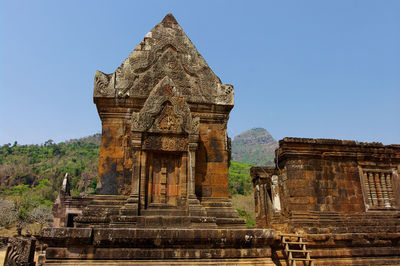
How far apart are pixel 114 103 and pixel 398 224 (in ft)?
31.1

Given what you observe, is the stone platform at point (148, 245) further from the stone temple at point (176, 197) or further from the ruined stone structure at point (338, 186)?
the ruined stone structure at point (338, 186)

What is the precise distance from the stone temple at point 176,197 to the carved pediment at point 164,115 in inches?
0.9

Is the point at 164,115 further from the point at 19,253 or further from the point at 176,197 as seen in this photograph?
the point at 19,253

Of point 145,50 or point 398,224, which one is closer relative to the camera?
point 145,50

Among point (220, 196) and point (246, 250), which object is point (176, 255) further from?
point (220, 196)

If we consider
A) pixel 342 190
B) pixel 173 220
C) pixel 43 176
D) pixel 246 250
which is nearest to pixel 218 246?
pixel 246 250

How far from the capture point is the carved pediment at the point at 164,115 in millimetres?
7129

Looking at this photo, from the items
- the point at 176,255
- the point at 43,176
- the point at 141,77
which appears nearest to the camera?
the point at 176,255

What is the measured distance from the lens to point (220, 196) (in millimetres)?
7590

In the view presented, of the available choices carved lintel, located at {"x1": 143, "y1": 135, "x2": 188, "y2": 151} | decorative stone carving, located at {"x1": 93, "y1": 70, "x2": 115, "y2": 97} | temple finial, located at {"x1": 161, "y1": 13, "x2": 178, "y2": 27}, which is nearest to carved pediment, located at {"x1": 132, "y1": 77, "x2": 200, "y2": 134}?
carved lintel, located at {"x1": 143, "y1": 135, "x2": 188, "y2": 151}

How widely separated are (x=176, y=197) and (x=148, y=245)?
159 cm

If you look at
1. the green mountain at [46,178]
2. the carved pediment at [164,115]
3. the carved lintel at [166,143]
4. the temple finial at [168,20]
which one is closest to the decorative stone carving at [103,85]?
the carved pediment at [164,115]

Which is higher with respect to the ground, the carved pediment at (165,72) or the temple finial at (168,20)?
the temple finial at (168,20)

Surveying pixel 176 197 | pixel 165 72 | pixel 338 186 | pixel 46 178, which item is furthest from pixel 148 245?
pixel 46 178
